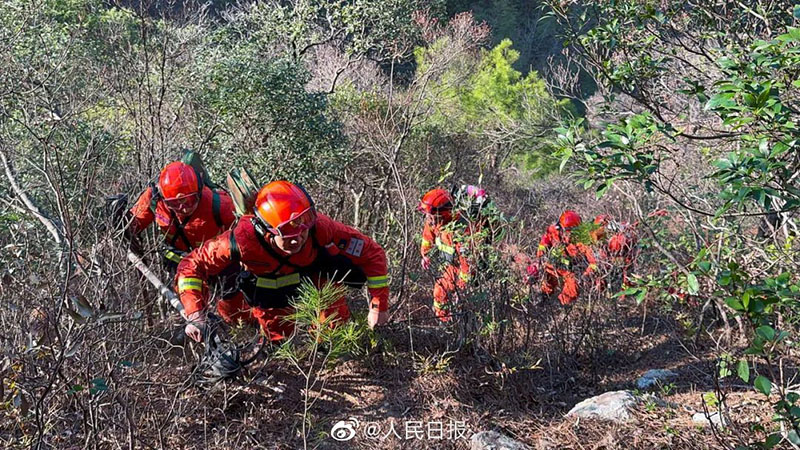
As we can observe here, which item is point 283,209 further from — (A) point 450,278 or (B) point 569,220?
(B) point 569,220

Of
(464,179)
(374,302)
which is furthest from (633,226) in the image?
(464,179)

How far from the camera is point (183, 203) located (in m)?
4.57

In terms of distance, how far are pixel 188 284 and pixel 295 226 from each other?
71 cm

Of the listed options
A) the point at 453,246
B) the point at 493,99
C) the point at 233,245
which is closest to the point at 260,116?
the point at 453,246

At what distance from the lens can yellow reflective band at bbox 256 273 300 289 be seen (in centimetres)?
444

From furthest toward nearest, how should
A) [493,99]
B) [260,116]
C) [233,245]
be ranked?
[493,99], [260,116], [233,245]

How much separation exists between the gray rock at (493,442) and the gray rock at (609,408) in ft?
1.41

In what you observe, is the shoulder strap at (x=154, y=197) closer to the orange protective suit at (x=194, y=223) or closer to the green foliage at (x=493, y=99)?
the orange protective suit at (x=194, y=223)

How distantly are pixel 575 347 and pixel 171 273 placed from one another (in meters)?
2.90

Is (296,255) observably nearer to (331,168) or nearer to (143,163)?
(143,163)

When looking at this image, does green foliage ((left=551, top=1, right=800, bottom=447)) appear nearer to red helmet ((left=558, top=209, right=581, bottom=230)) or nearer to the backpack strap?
the backpack strap

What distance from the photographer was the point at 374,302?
13.9 ft

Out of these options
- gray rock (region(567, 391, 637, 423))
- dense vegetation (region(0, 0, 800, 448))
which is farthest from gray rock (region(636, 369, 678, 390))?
gray rock (region(567, 391, 637, 423))

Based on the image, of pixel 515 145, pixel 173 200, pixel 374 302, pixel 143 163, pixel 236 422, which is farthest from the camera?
pixel 515 145
